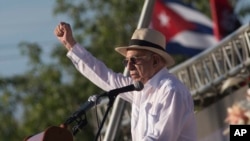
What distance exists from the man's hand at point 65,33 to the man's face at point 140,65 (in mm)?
504

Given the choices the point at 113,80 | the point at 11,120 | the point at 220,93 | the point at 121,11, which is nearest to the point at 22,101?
the point at 11,120

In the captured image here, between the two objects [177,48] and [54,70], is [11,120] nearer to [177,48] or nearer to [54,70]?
[54,70]

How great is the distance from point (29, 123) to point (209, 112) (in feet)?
41.5

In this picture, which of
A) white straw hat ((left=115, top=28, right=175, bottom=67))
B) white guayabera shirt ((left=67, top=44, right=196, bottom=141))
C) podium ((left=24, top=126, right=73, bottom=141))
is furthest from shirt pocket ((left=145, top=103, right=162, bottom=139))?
podium ((left=24, top=126, right=73, bottom=141))

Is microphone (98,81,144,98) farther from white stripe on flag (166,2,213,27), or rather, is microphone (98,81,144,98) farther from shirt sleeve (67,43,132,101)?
white stripe on flag (166,2,213,27)

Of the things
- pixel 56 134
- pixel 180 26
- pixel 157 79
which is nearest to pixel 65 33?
pixel 157 79

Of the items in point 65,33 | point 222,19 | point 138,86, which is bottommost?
point 138,86

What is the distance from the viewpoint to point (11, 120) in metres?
34.9

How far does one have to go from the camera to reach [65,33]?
6.58m

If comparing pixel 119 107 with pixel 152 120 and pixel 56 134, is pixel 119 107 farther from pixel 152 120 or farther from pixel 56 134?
pixel 56 134

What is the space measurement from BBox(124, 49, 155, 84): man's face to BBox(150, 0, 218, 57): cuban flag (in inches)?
531

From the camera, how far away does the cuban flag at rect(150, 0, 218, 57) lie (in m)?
19.9

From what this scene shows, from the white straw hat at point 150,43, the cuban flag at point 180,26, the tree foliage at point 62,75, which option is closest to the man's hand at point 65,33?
the white straw hat at point 150,43

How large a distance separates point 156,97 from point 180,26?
14635mm
